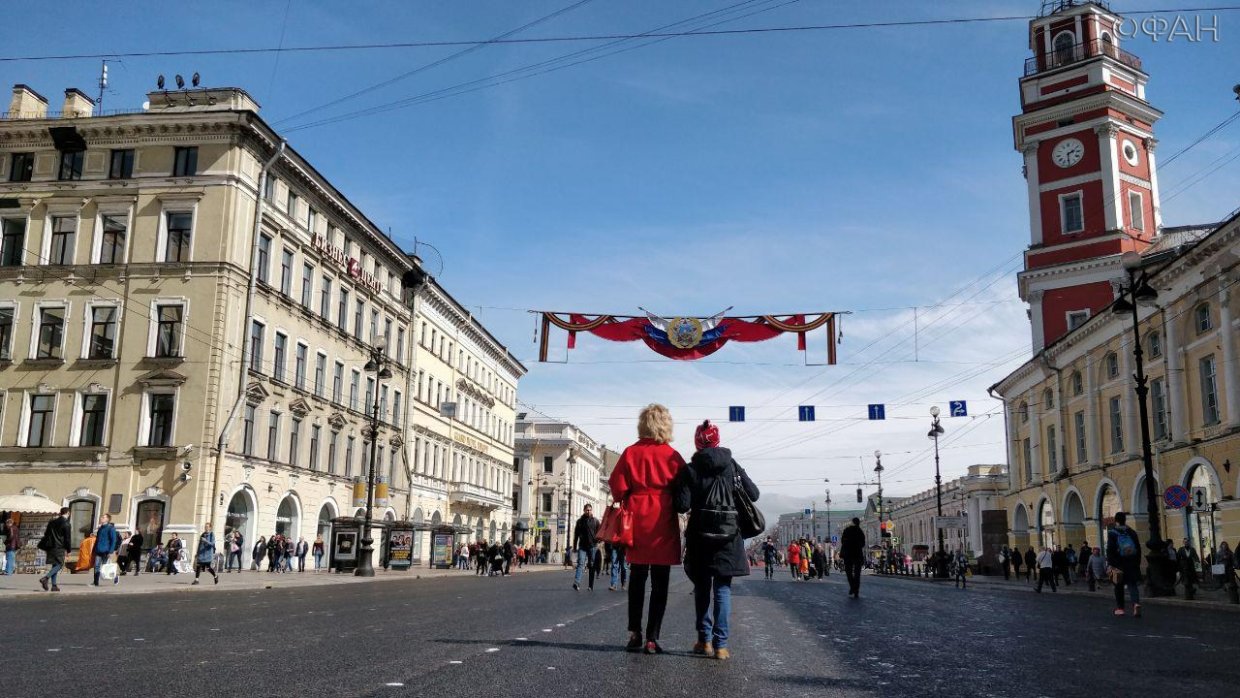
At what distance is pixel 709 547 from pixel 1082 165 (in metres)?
48.0

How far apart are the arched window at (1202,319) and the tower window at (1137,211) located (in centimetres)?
1747

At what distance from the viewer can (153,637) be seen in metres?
9.07

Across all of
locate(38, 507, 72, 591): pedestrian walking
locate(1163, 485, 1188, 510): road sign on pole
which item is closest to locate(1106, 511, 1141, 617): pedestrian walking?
locate(1163, 485, 1188, 510): road sign on pole

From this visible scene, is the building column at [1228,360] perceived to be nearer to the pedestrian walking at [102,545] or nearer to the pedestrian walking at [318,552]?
the pedestrian walking at [102,545]

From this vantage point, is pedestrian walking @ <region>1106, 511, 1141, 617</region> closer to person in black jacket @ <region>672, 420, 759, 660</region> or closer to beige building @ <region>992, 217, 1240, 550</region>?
person in black jacket @ <region>672, 420, 759, 660</region>

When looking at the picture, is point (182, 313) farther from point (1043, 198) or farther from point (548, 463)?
point (548, 463)

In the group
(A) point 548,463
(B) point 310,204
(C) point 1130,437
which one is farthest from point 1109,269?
(A) point 548,463

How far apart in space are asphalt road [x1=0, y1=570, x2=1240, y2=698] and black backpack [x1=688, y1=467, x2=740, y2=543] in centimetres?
96

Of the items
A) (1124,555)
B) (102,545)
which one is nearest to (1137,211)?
(1124,555)

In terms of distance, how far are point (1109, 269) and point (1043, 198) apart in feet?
17.3

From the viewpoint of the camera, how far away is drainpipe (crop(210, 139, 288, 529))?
35.4 metres

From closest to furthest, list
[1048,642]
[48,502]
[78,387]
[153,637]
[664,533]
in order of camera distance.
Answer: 1. [664,533]
2. [153,637]
3. [1048,642]
4. [48,502]
5. [78,387]

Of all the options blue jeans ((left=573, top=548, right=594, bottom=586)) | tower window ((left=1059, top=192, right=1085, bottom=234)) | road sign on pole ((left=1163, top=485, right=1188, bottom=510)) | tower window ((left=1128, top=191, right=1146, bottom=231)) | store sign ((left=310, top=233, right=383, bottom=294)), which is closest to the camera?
blue jeans ((left=573, top=548, right=594, bottom=586))

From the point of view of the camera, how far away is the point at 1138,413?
3822 cm
